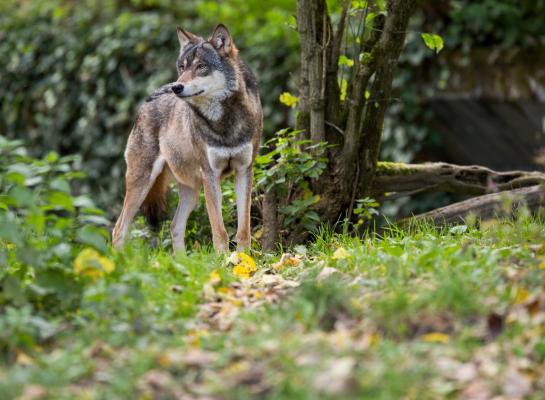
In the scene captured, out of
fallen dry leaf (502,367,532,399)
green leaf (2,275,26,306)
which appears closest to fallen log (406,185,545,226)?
fallen dry leaf (502,367,532,399)

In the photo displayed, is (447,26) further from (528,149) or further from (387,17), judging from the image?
(387,17)

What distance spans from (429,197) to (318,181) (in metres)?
3.69

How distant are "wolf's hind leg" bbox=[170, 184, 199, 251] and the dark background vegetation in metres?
1.57

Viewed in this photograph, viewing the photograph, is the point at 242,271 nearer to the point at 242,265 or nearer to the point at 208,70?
the point at 242,265

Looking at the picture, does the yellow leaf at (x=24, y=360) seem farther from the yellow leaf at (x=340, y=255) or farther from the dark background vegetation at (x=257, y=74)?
the dark background vegetation at (x=257, y=74)

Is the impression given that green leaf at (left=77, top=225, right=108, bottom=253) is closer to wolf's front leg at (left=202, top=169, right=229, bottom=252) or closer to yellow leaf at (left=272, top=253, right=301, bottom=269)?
yellow leaf at (left=272, top=253, right=301, bottom=269)

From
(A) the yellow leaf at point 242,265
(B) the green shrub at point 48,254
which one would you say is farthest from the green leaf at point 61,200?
(A) the yellow leaf at point 242,265

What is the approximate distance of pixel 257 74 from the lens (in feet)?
36.1

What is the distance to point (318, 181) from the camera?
687 centimetres

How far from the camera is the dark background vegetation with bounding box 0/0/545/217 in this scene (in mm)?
10062

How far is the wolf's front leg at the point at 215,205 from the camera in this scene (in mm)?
6750

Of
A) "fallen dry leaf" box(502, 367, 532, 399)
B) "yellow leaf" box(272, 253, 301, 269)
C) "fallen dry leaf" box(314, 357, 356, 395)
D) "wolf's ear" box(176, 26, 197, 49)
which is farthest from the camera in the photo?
"wolf's ear" box(176, 26, 197, 49)

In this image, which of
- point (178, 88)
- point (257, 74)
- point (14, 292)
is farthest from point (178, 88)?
point (257, 74)

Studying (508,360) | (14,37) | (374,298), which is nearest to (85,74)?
(14,37)
